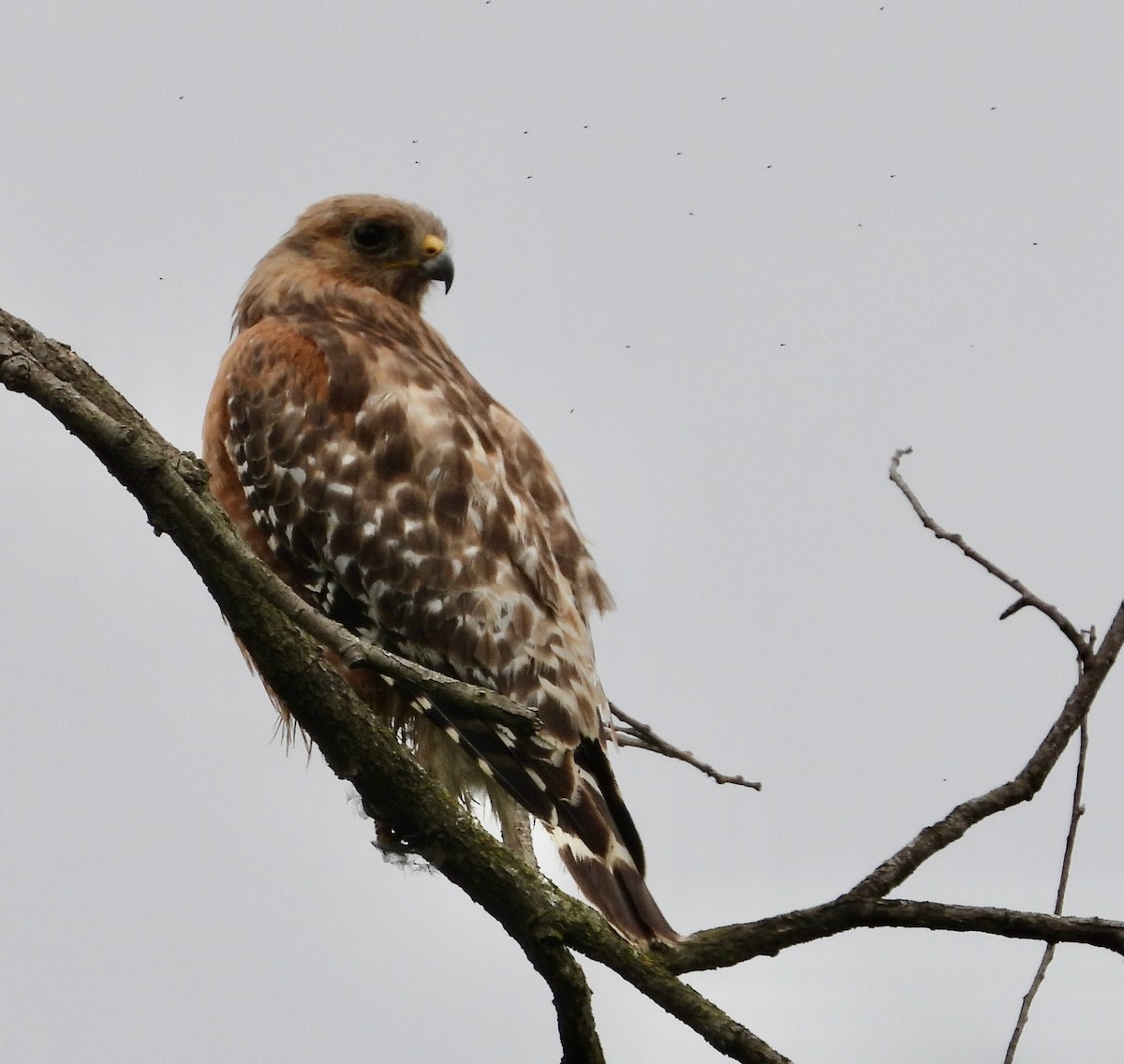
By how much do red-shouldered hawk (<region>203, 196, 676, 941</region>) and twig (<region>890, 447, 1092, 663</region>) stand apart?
53.9 inches

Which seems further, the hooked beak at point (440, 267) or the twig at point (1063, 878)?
the hooked beak at point (440, 267)

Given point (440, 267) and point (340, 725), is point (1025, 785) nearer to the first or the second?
A: point (340, 725)

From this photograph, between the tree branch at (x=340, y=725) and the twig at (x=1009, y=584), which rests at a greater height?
the twig at (x=1009, y=584)

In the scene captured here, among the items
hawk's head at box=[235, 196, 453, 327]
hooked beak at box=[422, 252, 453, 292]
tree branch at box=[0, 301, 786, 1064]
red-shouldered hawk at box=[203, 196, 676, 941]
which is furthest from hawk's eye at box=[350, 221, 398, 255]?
tree branch at box=[0, 301, 786, 1064]

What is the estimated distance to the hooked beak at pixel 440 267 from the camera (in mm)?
6273

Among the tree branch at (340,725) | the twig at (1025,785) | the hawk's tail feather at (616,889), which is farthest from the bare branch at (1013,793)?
the hawk's tail feather at (616,889)

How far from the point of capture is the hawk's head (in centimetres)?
630

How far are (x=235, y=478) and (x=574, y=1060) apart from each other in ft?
8.91

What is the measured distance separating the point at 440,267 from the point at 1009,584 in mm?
3524

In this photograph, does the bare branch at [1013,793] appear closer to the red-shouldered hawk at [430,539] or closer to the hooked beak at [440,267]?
the red-shouldered hawk at [430,539]

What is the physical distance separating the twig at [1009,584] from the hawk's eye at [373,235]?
3130 mm

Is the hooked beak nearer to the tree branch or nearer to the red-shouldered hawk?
the red-shouldered hawk

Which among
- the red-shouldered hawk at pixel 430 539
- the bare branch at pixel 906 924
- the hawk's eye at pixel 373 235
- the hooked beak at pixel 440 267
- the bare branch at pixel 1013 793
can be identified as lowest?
the bare branch at pixel 906 924

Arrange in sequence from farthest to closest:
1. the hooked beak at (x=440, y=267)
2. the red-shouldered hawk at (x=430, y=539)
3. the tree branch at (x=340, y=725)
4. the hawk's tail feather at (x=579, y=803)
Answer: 1. the hooked beak at (x=440, y=267)
2. the red-shouldered hawk at (x=430, y=539)
3. the hawk's tail feather at (x=579, y=803)
4. the tree branch at (x=340, y=725)
